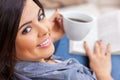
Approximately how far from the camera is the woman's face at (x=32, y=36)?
624mm

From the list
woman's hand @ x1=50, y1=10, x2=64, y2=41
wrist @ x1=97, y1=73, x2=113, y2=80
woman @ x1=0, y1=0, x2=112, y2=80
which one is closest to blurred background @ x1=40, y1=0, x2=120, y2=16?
woman's hand @ x1=50, y1=10, x2=64, y2=41

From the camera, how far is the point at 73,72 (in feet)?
2.34

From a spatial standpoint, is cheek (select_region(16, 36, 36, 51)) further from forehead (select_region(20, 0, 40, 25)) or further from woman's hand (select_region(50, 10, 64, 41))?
woman's hand (select_region(50, 10, 64, 41))

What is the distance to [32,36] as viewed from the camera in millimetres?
636

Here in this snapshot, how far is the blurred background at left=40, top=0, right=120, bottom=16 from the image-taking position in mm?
1618

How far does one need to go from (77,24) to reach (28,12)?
0.22 metres

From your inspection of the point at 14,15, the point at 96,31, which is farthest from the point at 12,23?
the point at 96,31

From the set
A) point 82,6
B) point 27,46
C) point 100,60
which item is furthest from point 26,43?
point 82,6

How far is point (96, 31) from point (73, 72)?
0.41 metres

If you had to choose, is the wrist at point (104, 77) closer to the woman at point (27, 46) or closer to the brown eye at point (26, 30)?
the woman at point (27, 46)

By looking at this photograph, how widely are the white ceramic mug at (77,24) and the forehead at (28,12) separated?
0.19 metres

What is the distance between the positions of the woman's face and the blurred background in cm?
90

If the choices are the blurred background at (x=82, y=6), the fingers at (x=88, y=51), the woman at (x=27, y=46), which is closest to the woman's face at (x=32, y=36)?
the woman at (x=27, y=46)

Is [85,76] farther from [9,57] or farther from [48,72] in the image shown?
[9,57]
